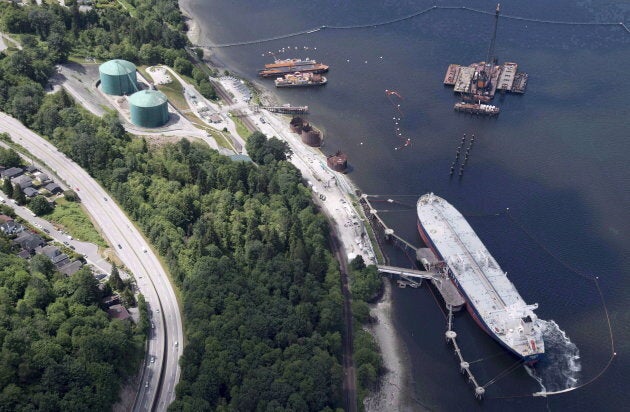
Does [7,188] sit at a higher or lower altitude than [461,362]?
higher

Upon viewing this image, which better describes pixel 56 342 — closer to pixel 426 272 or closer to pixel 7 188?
pixel 7 188

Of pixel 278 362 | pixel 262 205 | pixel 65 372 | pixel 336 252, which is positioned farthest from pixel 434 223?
pixel 65 372

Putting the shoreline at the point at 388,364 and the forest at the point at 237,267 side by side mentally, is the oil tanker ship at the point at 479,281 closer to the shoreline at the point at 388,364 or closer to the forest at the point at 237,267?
the shoreline at the point at 388,364

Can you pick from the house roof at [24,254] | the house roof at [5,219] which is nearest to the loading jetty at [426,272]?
the house roof at [24,254]

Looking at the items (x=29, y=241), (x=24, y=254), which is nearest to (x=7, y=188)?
(x=29, y=241)

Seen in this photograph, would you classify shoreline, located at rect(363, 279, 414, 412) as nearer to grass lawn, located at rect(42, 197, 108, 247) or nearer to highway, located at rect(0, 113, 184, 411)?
highway, located at rect(0, 113, 184, 411)

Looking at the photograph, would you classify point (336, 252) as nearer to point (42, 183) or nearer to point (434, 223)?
point (434, 223)

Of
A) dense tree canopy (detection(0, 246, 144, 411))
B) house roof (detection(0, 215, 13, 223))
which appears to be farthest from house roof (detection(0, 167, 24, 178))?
dense tree canopy (detection(0, 246, 144, 411))
